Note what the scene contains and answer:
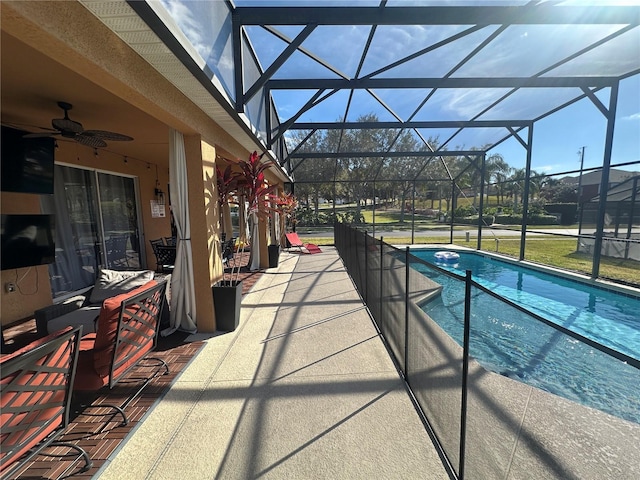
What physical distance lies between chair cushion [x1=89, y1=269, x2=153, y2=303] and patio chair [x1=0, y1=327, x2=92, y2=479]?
2.25 metres

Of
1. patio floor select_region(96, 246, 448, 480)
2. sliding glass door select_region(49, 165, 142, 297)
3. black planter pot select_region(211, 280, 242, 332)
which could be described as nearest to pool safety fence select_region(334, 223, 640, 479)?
patio floor select_region(96, 246, 448, 480)

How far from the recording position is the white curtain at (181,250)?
3.28m

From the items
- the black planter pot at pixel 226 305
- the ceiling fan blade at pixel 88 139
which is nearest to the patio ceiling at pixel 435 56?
the ceiling fan blade at pixel 88 139

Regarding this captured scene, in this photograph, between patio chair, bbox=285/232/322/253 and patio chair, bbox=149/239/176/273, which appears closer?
patio chair, bbox=149/239/176/273

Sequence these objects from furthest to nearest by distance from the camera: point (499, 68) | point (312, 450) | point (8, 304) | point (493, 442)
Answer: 1. point (499, 68)
2. point (8, 304)
3. point (312, 450)
4. point (493, 442)

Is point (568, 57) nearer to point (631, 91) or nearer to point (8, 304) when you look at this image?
point (631, 91)

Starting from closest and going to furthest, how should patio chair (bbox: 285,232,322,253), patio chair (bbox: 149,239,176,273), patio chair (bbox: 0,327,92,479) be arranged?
patio chair (bbox: 0,327,92,479) → patio chair (bbox: 149,239,176,273) → patio chair (bbox: 285,232,322,253)

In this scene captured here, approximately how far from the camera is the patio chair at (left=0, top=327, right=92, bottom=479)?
4.14 ft

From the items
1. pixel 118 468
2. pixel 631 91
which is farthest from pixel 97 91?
pixel 631 91

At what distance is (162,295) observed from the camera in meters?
2.62

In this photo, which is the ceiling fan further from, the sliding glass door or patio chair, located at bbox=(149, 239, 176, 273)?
patio chair, located at bbox=(149, 239, 176, 273)

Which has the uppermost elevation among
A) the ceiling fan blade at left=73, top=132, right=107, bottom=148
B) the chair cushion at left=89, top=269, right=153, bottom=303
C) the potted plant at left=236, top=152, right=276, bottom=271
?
the ceiling fan blade at left=73, top=132, right=107, bottom=148

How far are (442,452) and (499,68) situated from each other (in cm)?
594

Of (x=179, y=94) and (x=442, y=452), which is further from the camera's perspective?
(x=179, y=94)
